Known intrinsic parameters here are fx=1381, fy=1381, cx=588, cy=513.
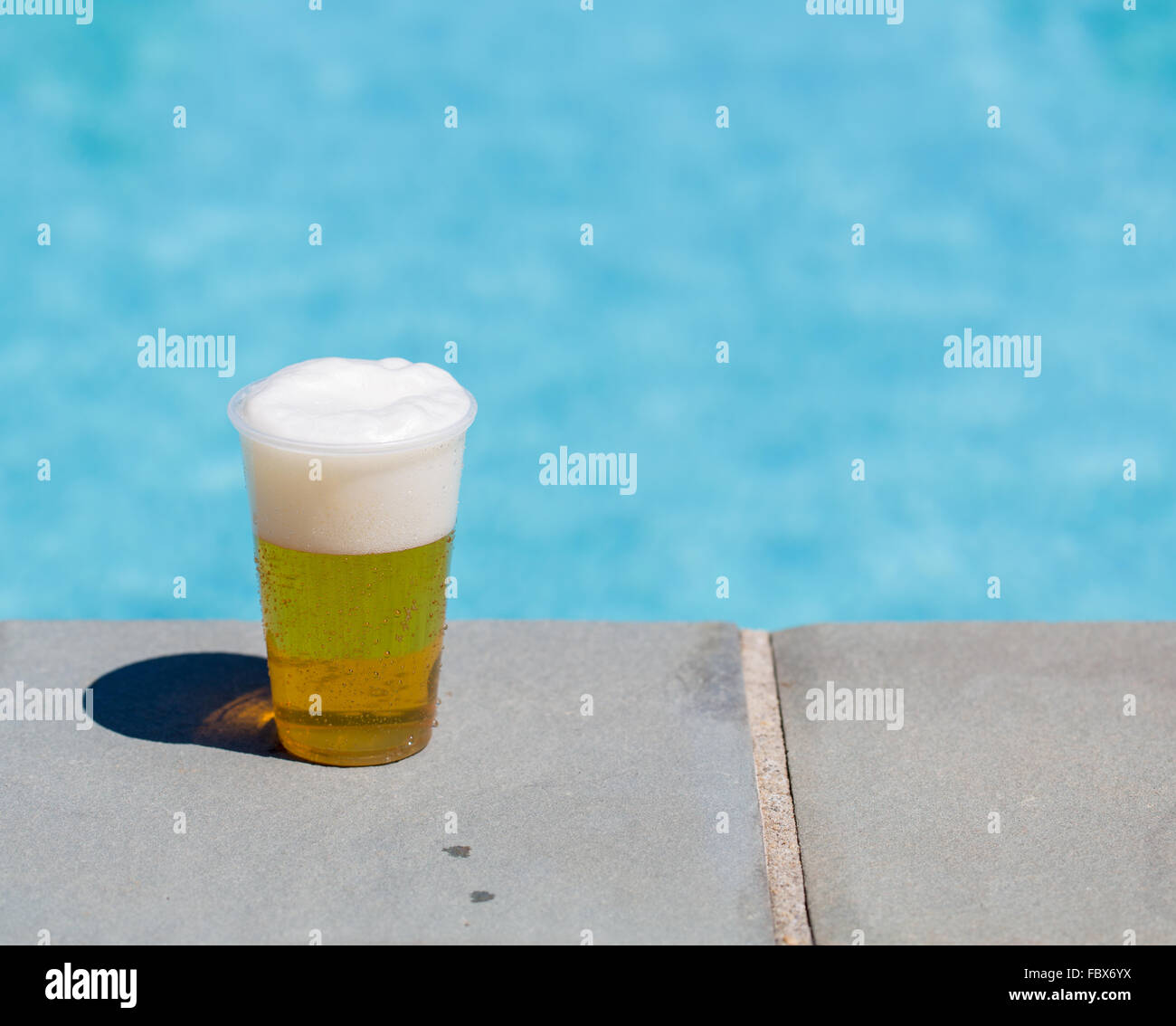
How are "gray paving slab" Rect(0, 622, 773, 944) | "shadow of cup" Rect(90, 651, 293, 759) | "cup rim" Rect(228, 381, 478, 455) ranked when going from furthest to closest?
1. "shadow of cup" Rect(90, 651, 293, 759)
2. "cup rim" Rect(228, 381, 478, 455)
3. "gray paving slab" Rect(0, 622, 773, 944)

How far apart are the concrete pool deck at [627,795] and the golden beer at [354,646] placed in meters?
0.05

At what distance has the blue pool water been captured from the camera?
433 cm

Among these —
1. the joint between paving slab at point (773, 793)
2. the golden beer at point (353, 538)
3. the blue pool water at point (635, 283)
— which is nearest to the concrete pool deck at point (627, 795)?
the joint between paving slab at point (773, 793)

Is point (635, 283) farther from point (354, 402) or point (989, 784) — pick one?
point (989, 784)

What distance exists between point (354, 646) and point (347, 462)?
0.32 meters

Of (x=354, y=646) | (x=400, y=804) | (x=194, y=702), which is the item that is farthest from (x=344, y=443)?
(x=194, y=702)

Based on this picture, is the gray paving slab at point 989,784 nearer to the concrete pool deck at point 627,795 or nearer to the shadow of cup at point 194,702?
the concrete pool deck at point 627,795

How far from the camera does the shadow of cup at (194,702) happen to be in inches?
98.4

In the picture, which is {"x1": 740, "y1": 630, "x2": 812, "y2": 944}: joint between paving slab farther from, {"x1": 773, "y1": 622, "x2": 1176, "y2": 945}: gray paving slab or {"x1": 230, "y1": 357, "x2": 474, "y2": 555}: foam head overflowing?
{"x1": 230, "y1": 357, "x2": 474, "y2": 555}: foam head overflowing

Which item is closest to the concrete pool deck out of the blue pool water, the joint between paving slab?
the joint between paving slab

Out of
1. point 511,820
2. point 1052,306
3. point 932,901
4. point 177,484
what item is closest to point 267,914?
point 511,820

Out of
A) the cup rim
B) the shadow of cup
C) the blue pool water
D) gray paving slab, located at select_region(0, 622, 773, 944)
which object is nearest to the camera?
gray paving slab, located at select_region(0, 622, 773, 944)

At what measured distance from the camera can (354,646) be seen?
2.31 metres
